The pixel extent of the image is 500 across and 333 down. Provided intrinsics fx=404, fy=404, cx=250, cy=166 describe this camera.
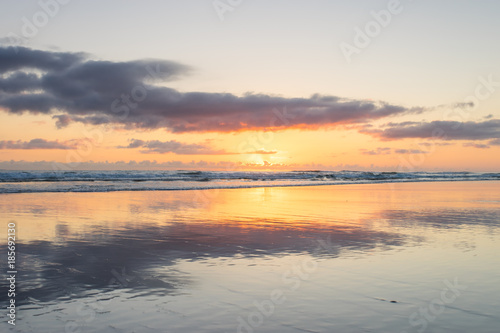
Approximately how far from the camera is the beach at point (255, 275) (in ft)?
17.8

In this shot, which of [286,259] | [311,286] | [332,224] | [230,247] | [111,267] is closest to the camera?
[311,286]

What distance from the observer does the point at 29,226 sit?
1328 centimetres

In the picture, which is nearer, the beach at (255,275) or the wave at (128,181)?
the beach at (255,275)

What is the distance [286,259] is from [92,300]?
169 inches

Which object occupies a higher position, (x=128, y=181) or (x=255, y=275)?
(x=128, y=181)

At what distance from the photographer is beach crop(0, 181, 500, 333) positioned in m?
5.44

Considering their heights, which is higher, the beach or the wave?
the wave

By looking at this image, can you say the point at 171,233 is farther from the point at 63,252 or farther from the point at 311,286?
the point at 311,286

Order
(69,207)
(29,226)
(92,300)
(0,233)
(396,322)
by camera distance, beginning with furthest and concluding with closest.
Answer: (69,207) → (29,226) → (0,233) → (92,300) → (396,322)

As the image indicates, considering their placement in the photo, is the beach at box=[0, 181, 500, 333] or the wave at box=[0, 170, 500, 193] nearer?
the beach at box=[0, 181, 500, 333]

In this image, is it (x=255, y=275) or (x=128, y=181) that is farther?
(x=128, y=181)

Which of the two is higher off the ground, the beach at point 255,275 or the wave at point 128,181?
the wave at point 128,181

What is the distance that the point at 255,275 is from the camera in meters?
7.64

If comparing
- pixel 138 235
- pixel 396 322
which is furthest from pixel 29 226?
pixel 396 322
